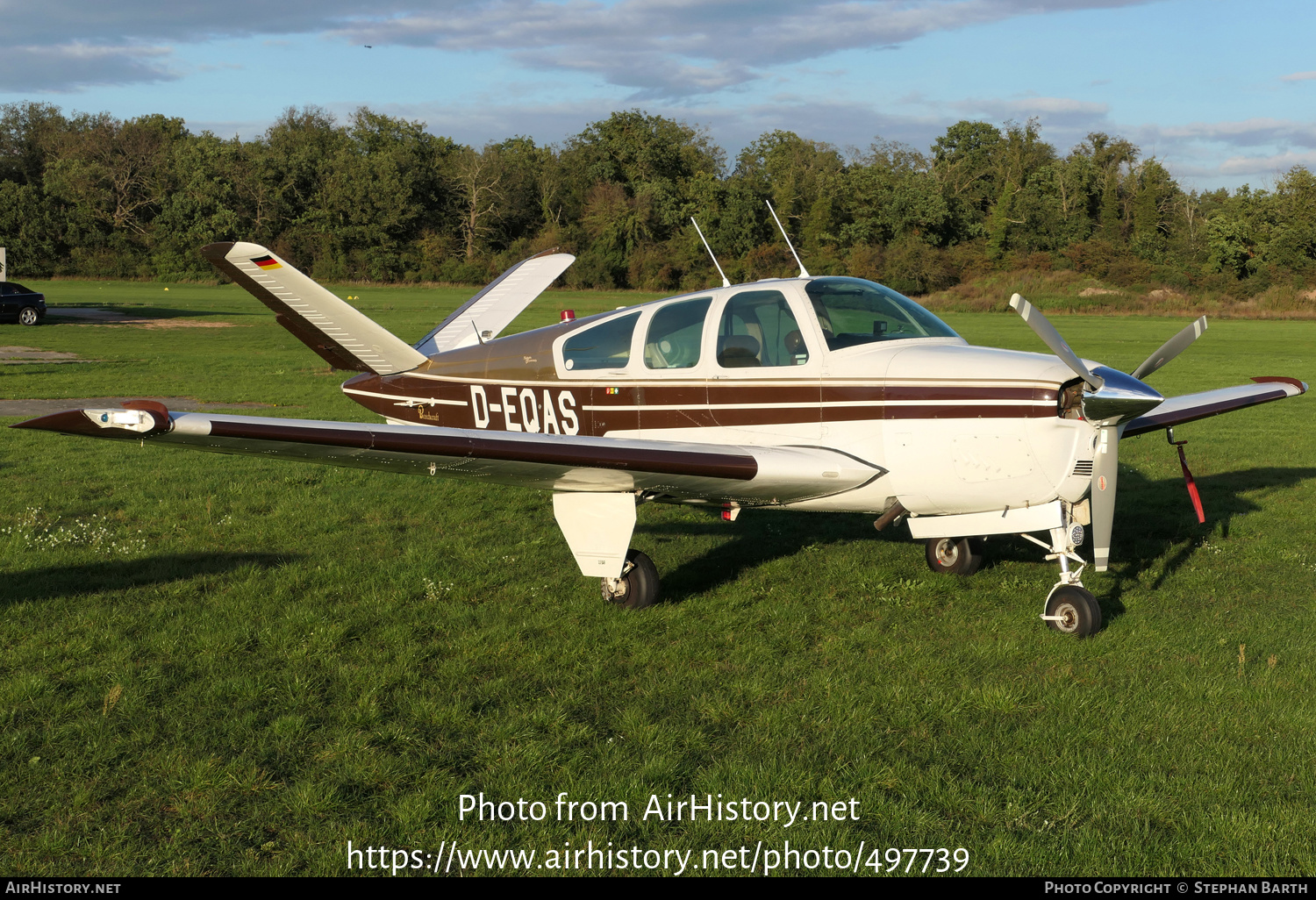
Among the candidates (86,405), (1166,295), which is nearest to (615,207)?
(1166,295)

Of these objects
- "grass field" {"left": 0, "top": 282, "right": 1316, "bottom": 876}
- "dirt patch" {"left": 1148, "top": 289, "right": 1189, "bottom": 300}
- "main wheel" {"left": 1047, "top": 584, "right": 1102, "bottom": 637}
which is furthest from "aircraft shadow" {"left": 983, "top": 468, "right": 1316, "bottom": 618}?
"dirt patch" {"left": 1148, "top": 289, "right": 1189, "bottom": 300}

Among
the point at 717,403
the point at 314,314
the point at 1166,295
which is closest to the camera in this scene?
the point at 717,403

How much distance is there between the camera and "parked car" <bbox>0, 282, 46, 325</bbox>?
111ft

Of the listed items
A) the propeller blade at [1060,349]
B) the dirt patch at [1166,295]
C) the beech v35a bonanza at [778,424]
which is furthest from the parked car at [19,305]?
the dirt patch at [1166,295]

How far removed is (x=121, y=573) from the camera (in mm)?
7422

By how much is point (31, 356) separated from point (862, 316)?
2466 centimetres

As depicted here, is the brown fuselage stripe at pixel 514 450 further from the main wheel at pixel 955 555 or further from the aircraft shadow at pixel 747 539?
the main wheel at pixel 955 555

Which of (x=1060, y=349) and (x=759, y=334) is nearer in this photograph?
(x=1060, y=349)

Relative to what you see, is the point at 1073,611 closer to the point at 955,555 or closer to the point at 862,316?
the point at 955,555

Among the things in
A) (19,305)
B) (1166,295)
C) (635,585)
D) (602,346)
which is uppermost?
(1166,295)

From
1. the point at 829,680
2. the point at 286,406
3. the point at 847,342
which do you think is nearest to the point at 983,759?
the point at 829,680

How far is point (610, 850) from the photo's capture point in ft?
12.4

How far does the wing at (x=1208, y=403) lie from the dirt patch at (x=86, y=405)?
45.0ft

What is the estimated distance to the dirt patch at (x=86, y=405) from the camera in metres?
15.5
